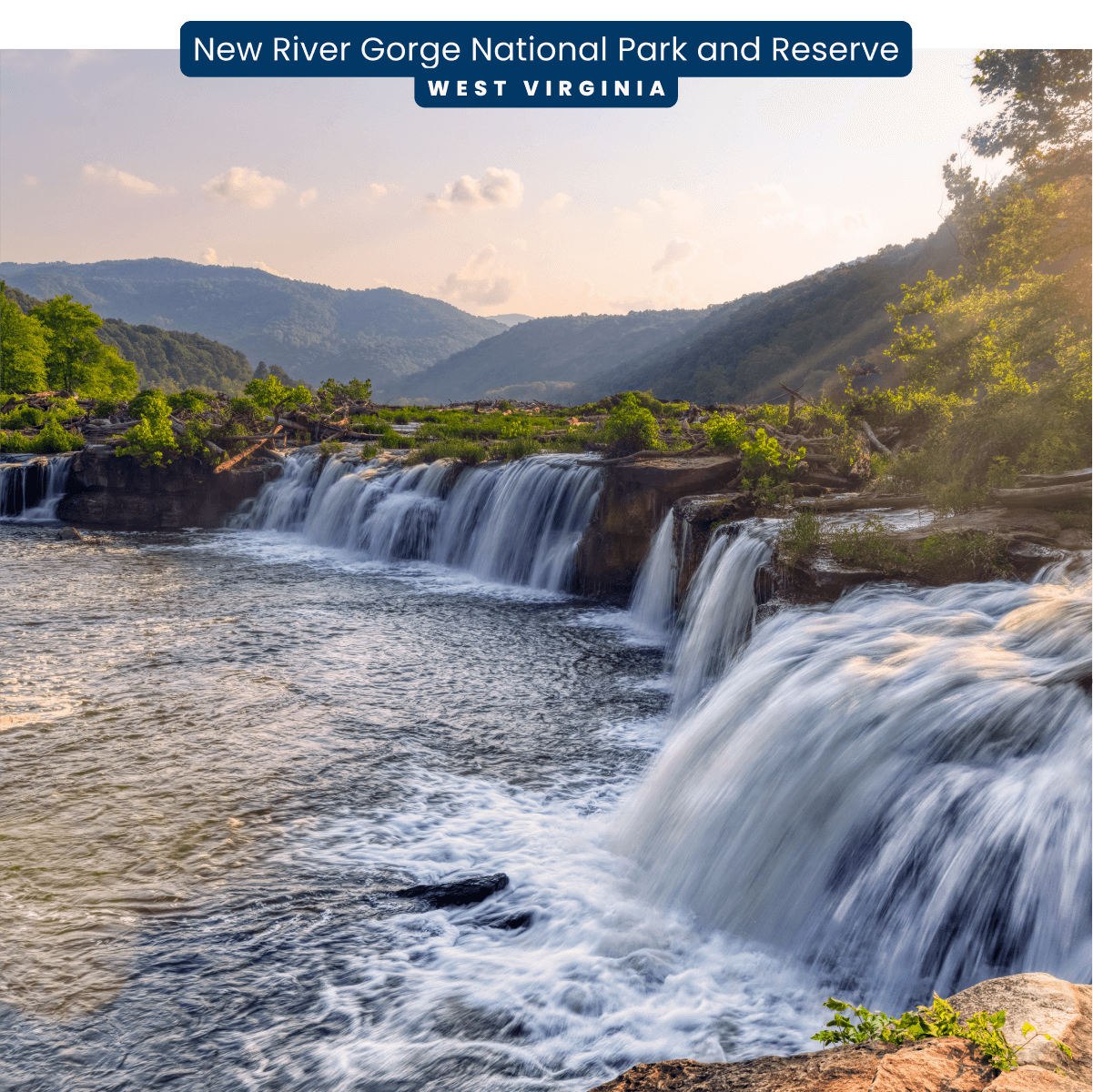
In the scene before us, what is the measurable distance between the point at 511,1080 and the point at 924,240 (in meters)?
98.8

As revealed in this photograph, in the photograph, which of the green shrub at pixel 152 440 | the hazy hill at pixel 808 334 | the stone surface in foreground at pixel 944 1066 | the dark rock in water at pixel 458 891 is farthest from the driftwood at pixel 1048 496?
the hazy hill at pixel 808 334

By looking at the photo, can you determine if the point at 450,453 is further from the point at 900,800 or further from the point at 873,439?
the point at 900,800

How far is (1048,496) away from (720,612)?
14.7 ft

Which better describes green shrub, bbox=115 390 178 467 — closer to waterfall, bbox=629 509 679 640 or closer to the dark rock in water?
waterfall, bbox=629 509 679 640

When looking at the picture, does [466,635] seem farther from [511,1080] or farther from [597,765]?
[511,1080]

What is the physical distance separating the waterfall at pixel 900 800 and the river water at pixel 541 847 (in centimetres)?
2

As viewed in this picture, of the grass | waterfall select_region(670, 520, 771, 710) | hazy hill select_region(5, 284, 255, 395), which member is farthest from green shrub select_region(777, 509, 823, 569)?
hazy hill select_region(5, 284, 255, 395)

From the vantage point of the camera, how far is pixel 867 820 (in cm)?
539

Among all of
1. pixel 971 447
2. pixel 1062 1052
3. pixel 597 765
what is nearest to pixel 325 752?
pixel 597 765

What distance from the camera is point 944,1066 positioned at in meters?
2.47

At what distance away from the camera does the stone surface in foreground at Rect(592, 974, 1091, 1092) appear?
7.77ft

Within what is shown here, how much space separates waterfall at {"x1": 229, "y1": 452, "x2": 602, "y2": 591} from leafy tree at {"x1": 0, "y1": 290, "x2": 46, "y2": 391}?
94.2ft

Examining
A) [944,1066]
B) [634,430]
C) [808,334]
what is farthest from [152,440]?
[808,334]

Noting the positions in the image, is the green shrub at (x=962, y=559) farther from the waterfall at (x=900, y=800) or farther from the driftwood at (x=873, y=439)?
the driftwood at (x=873, y=439)
